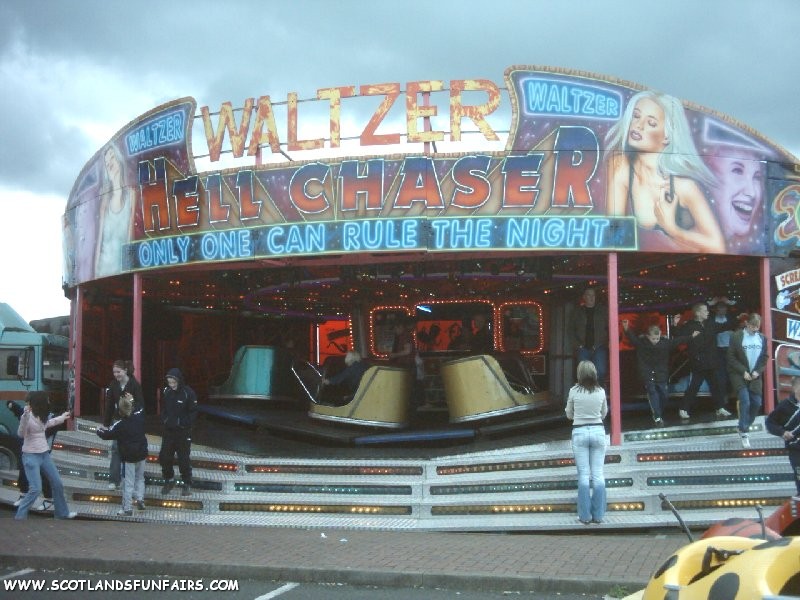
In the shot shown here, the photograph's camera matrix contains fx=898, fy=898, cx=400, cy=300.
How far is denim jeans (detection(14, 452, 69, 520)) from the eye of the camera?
435 inches

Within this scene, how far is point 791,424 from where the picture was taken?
8.95 meters

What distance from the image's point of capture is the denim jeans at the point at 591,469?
974 centimetres

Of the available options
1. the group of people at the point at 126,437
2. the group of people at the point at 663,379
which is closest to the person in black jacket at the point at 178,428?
the group of people at the point at 126,437

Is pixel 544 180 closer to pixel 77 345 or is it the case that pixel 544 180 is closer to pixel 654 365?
pixel 654 365

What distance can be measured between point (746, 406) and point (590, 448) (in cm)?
251

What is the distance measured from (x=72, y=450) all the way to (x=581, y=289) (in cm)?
980

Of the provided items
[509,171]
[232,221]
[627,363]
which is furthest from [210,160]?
[627,363]

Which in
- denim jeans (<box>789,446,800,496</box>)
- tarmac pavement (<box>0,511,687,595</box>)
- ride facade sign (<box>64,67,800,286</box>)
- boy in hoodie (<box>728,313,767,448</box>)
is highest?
ride facade sign (<box>64,67,800,286</box>)

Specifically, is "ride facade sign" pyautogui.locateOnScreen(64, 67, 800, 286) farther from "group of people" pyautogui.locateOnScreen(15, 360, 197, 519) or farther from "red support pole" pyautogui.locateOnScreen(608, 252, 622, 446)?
"group of people" pyautogui.locateOnScreen(15, 360, 197, 519)

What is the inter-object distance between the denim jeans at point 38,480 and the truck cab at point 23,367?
17.3 feet

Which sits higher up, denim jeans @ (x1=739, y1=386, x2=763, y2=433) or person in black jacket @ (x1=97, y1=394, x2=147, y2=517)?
denim jeans @ (x1=739, y1=386, x2=763, y2=433)

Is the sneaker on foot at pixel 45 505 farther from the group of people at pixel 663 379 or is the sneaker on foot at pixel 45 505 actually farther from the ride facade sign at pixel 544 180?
the group of people at pixel 663 379

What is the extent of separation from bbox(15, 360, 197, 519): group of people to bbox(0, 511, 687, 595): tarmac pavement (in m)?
0.90

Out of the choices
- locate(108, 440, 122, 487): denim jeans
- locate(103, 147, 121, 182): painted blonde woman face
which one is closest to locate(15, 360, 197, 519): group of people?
locate(108, 440, 122, 487): denim jeans
